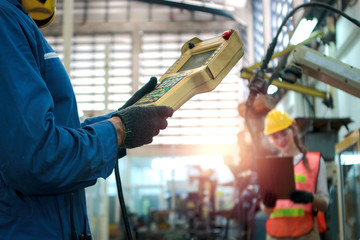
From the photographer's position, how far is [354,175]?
223 cm

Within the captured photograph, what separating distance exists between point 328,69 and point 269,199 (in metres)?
1.39

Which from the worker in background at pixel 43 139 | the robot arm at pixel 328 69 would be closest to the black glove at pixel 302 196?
the robot arm at pixel 328 69

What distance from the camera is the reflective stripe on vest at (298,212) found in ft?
9.61

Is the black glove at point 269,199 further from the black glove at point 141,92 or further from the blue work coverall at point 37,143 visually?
the blue work coverall at point 37,143

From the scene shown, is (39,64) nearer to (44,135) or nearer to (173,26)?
(44,135)

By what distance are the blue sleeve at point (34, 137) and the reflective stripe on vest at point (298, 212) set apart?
2247mm

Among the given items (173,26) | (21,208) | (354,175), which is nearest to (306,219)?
(354,175)

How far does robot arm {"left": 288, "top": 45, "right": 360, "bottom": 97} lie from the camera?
182 cm

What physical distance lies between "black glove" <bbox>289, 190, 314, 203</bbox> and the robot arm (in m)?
1.05

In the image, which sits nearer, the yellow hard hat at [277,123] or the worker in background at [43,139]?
the worker in background at [43,139]

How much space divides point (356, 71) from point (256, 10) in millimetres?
9626

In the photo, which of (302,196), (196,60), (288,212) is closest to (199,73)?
(196,60)

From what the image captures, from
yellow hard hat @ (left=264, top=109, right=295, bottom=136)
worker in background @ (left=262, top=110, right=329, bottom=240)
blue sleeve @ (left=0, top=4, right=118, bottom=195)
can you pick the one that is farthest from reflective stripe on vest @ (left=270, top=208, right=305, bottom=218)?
blue sleeve @ (left=0, top=4, right=118, bottom=195)

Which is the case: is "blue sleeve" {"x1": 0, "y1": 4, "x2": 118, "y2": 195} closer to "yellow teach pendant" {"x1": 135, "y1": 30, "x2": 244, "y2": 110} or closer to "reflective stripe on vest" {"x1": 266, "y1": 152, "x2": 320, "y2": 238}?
"yellow teach pendant" {"x1": 135, "y1": 30, "x2": 244, "y2": 110}
